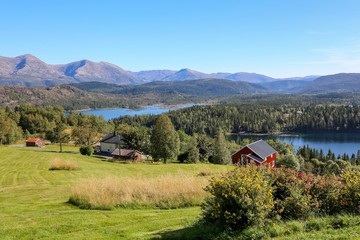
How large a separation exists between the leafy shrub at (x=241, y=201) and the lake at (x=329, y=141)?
10556 centimetres

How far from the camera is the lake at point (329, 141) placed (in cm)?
10807

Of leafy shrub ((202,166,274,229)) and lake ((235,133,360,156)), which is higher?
leafy shrub ((202,166,274,229))

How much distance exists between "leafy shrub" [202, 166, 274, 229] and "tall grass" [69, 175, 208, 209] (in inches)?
178

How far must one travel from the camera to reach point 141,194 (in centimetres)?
1170

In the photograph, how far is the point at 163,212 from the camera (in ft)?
34.0

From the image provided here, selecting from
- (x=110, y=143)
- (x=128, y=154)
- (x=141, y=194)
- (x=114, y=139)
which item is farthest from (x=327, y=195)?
(x=110, y=143)

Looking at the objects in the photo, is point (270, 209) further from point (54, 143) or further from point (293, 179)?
point (54, 143)

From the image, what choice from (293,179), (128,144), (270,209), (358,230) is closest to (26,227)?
(270,209)

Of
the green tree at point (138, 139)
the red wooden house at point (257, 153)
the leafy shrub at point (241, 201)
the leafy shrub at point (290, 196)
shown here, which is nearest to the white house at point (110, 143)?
the green tree at point (138, 139)

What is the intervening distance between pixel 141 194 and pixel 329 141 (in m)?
127

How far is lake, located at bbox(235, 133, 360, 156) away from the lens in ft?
355

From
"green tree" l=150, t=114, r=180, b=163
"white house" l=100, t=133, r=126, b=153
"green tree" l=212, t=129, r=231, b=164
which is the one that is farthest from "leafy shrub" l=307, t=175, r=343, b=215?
"white house" l=100, t=133, r=126, b=153

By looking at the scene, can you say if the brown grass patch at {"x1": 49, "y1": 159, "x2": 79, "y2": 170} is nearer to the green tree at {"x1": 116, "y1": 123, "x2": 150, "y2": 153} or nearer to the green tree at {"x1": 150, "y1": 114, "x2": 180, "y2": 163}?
the green tree at {"x1": 150, "y1": 114, "x2": 180, "y2": 163}

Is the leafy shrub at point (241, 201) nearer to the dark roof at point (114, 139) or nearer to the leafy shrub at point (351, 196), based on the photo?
the leafy shrub at point (351, 196)
